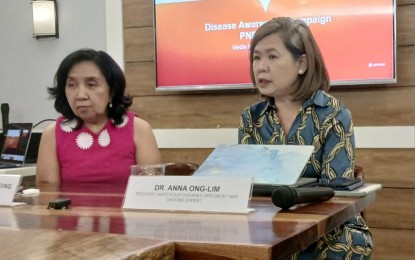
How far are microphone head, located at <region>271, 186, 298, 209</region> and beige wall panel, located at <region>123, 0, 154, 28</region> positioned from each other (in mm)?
2444

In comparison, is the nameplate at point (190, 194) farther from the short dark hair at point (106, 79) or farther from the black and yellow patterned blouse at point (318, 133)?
the short dark hair at point (106, 79)

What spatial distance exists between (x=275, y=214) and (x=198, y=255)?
0.99ft

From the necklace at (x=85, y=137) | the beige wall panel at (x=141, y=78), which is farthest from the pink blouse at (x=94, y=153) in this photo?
the beige wall panel at (x=141, y=78)

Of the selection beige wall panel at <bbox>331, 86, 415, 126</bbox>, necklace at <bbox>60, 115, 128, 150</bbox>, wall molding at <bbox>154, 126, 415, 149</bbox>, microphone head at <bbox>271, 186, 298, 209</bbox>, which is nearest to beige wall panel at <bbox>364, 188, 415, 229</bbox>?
wall molding at <bbox>154, 126, 415, 149</bbox>

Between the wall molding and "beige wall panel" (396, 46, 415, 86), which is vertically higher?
"beige wall panel" (396, 46, 415, 86)

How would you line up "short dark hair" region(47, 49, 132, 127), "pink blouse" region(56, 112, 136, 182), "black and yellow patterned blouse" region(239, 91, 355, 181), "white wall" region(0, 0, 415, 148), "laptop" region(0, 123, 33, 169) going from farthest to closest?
"white wall" region(0, 0, 415, 148) < "laptop" region(0, 123, 33, 169) < "short dark hair" region(47, 49, 132, 127) < "pink blouse" region(56, 112, 136, 182) < "black and yellow patterned blouse" region(239, 91, 355, 181)

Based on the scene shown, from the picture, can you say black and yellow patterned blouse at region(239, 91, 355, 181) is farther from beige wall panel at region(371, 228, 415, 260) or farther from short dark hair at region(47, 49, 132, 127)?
beige wall panel at region(371, 228, 415, 260)

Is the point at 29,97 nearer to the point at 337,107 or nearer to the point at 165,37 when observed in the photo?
the point at 165,37

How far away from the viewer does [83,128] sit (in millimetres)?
2127

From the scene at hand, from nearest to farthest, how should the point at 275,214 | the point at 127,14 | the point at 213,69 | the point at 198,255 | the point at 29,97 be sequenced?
the point at 198,255
the point at 275,214
the point at 213,69
the point at 127,14
the point at 29,97

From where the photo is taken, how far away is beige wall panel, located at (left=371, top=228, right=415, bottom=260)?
293 centimetres

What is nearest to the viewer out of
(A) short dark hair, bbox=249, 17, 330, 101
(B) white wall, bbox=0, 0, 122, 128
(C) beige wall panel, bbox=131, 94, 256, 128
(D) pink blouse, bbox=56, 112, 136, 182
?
(A) short dark hair, bbox=249, 17, 330, 101

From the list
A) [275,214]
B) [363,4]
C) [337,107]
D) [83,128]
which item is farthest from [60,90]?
[363,4]

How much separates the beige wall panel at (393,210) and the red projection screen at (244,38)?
561mm
